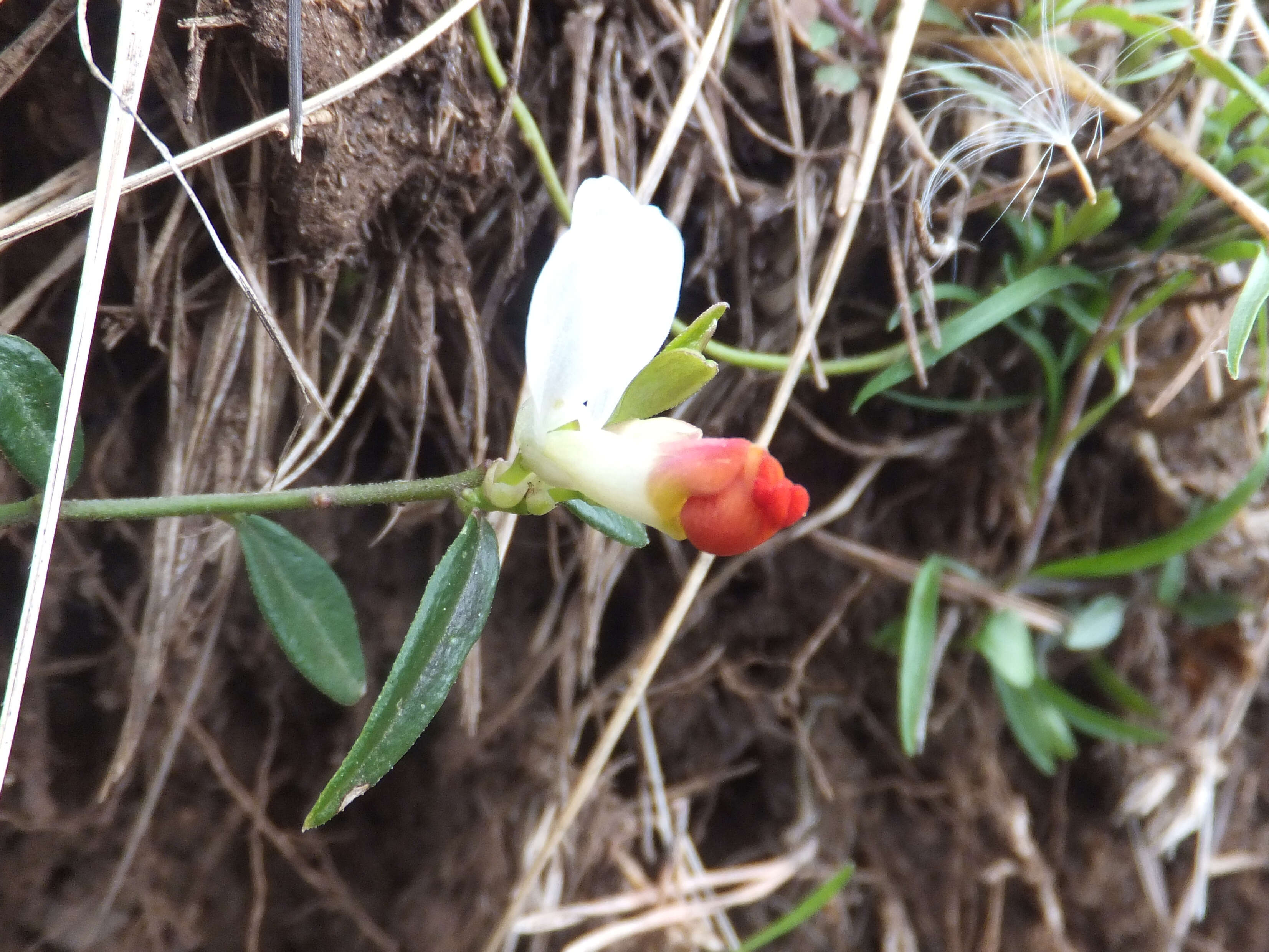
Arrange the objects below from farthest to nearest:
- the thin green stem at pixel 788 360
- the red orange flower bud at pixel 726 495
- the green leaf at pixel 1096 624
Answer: the green leaf at pixel 1096 624 < the thin green stem at pixel 788 360 < the red orange flower bud at pixel 726 495

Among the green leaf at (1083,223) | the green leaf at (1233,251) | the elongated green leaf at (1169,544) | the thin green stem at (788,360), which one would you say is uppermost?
the green leaf at (1083,223)

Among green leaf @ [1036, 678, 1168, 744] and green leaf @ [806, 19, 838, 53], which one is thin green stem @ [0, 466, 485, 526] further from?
green leaf @ [1036, 678, 1168, 744]

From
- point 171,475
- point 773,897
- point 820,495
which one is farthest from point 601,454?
point 773,897

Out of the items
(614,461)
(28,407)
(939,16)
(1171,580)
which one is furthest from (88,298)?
(1171,580)

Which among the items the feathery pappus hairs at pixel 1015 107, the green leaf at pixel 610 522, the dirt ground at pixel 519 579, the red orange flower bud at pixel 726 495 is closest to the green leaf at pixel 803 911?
the dirt ground at pixel 519 579

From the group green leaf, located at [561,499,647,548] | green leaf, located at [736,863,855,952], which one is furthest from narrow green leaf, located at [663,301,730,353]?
green leaf, located at [736,863,855,952]

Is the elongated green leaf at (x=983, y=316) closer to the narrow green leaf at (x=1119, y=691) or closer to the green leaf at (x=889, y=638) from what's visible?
the green leaf at (x=889, y=638)

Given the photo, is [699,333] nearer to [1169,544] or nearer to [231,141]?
[231,141]
